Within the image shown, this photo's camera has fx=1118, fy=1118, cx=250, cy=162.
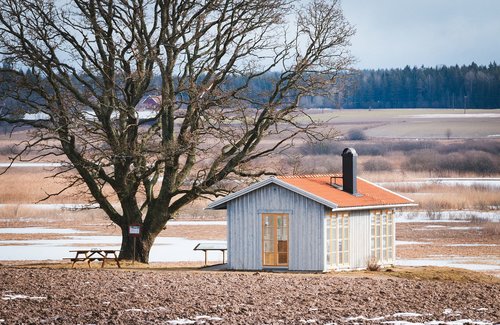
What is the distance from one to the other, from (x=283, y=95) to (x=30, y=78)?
8370 millimetres

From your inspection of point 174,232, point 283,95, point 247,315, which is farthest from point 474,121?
point 247,315

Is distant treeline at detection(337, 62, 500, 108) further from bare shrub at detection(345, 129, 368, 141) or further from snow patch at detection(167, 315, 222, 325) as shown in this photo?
snow patch at detection(167, 315, 222, 325)

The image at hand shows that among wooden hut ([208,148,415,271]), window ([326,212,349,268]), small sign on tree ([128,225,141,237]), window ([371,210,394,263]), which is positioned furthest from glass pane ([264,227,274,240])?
small sign on tree ([128,225,141,237])

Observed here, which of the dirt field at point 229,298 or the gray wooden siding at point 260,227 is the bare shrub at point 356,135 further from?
the dirt field at point 229,298

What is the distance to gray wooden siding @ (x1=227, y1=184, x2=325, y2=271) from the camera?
33.2 meters

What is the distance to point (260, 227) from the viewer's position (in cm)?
3362

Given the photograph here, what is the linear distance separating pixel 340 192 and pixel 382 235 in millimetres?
2036

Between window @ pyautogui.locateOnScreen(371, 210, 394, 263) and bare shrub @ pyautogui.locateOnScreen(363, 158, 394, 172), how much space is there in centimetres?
5298

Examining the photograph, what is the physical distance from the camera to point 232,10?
36.2 metres

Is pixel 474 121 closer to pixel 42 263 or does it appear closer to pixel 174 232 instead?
pixel 174 232

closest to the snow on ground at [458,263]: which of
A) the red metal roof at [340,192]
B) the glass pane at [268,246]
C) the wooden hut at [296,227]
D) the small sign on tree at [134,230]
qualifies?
the red metal roof at [340,192]

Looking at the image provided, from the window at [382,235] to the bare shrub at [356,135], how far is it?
86083mm

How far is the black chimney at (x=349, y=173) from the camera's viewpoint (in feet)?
117

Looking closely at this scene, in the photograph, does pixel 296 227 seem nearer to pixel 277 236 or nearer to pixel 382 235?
pixel 277 236
